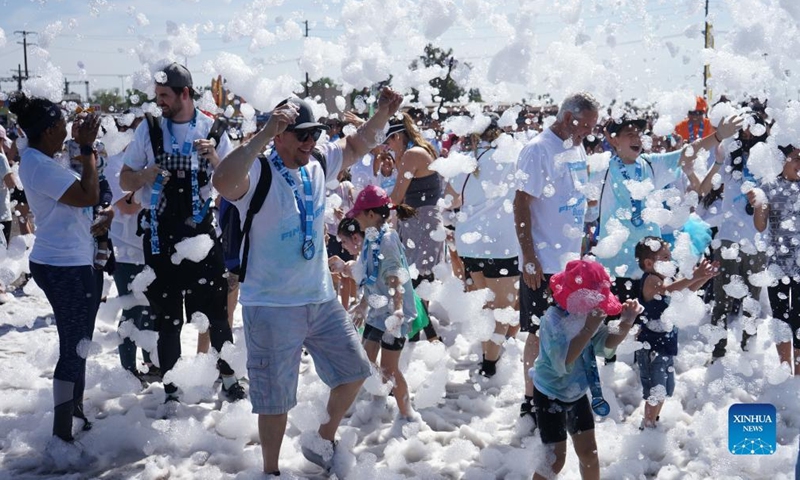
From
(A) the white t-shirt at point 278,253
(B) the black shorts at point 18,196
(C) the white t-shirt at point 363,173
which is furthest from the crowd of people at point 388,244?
(B) the black shorts at point 18,196

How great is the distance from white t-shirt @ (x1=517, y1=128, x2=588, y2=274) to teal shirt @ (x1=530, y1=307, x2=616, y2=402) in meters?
1.15

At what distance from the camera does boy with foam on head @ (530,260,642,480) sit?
352cm

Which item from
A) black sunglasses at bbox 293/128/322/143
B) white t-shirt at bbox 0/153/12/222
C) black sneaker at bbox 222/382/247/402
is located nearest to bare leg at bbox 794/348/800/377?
black sneaker at bbox 222/382/247/402

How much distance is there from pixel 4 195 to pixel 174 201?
209 inches

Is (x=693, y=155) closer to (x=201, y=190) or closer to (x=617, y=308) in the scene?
(x=617, y=308)

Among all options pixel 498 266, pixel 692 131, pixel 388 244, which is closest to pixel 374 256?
pixel 388 244

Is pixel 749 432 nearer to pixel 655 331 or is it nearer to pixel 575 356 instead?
pixel 655 331

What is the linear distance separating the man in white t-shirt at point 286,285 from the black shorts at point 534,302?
4.16 ft

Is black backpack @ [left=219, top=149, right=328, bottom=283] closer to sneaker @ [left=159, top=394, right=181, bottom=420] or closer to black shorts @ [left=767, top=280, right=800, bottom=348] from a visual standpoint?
sneaker @ [left=159, top=394, right=181, bottom=420]

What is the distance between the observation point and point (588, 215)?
7203 mm

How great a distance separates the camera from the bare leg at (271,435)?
12.9 feet

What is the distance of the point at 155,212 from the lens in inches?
189

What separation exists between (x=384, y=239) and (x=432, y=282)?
258 cm

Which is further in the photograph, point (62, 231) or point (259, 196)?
point (62, 231)
